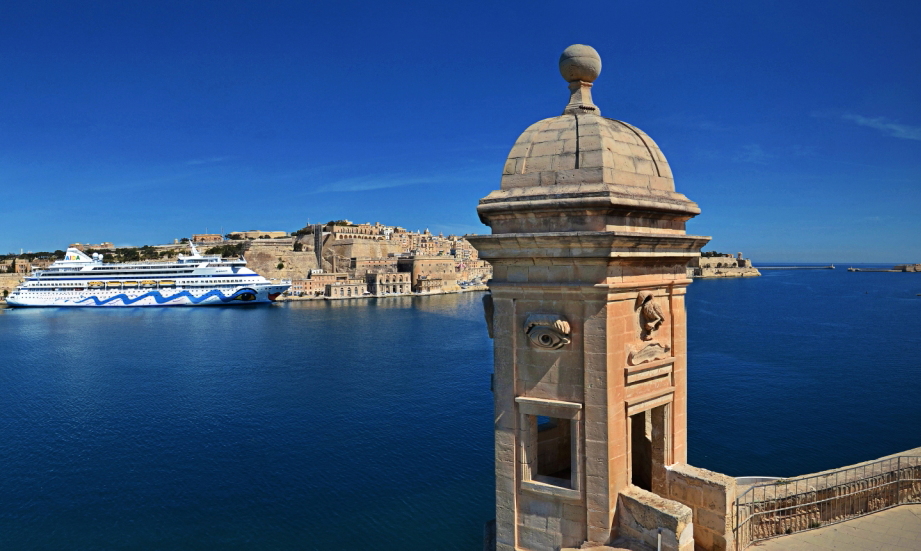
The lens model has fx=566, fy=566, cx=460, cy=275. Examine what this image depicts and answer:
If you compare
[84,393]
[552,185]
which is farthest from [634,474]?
[84,393]

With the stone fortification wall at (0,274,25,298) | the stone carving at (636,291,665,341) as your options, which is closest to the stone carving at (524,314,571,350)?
the stone carving at (636,291,665,341)

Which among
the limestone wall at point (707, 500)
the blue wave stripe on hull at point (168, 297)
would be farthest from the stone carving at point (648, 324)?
the blue wave stripe on hull at point (168, 297)

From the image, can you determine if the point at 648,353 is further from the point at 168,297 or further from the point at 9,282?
the point at 9,282

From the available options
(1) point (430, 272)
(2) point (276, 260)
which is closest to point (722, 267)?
(1) point (430, 272)

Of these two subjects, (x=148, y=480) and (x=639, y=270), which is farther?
(x=148, y=480)

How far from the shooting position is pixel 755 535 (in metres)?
6.20

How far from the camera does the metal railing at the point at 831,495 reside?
6.72m

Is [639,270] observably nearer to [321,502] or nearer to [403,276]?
[321,502]

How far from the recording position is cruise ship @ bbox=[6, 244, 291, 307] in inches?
2908

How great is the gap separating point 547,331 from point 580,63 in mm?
2159

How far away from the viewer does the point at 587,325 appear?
12.8ft

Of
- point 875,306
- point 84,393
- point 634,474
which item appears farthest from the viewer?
point 875,306

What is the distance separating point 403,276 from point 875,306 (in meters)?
58.9

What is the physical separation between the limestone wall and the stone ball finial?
10.4ft
